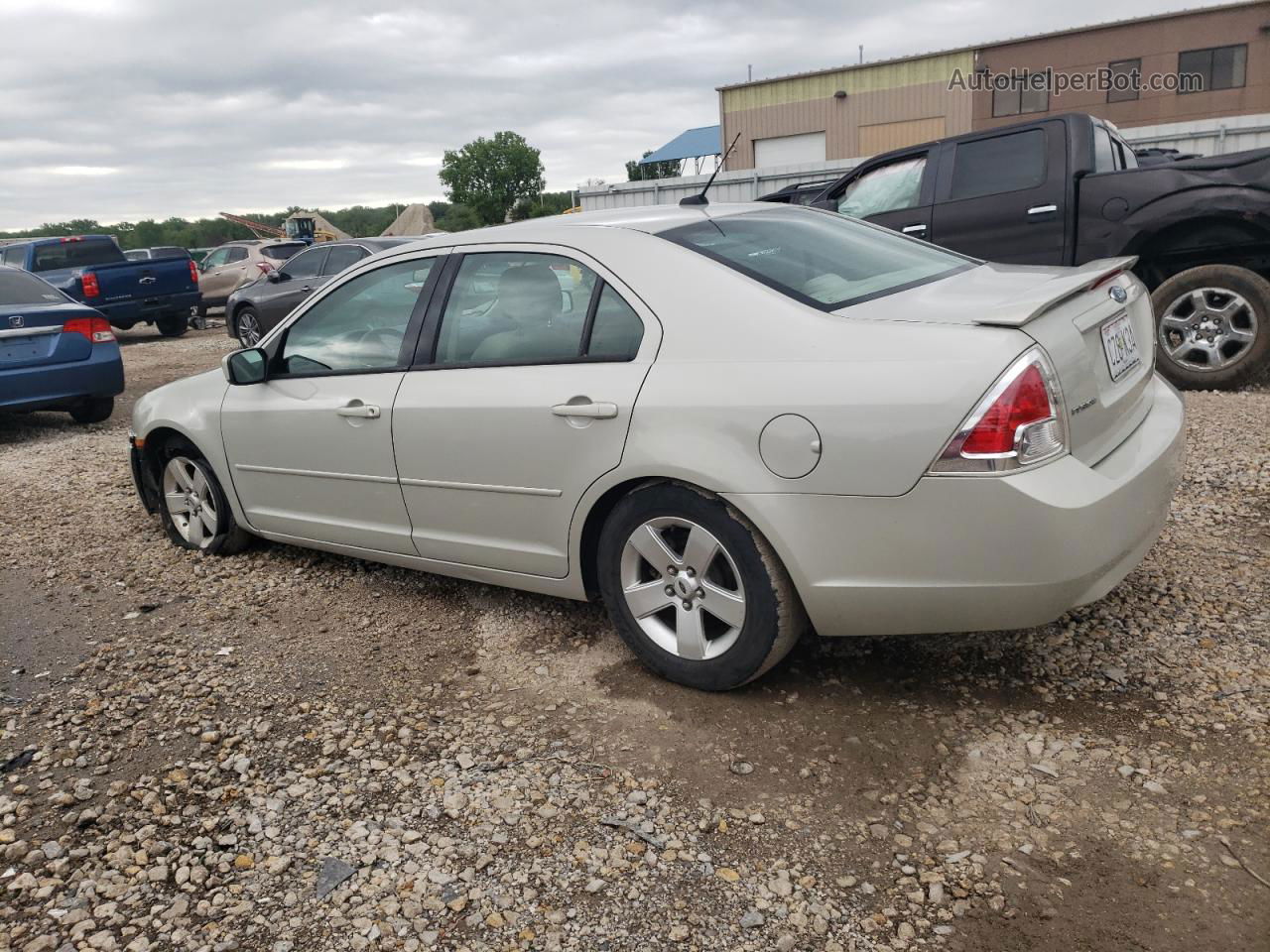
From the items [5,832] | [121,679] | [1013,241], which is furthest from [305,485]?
[1013,241]

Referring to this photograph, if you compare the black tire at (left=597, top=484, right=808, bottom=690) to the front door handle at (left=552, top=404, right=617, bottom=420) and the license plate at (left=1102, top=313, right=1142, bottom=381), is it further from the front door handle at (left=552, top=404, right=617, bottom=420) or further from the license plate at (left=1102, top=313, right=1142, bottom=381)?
the license plate at (left=1102, top=313, right=1142, bottom=381)

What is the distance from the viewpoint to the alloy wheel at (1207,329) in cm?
661

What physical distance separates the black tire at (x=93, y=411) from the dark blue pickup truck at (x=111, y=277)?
7270mm

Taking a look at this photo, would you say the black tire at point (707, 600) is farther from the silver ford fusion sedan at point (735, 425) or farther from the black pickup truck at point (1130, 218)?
the black pickup truck at point (1130, 218)

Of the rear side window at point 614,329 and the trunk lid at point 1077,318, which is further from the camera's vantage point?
the rear side window at point 614,329

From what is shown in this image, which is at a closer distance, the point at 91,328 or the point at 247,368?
the point at 247,368

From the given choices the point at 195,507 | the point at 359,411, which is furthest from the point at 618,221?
the point at 195,507

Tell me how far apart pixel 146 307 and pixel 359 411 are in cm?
1456

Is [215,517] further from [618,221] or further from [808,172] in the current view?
[808,172]

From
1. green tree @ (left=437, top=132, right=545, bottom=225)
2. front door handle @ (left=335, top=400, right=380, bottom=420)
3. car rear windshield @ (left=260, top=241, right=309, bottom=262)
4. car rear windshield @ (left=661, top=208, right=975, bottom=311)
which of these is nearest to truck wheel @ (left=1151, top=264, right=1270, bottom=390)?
car rear windshield @ (left=661, top=208, right=975, bottom=311)

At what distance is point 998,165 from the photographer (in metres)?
7.41

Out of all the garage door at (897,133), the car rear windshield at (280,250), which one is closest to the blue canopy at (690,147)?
the garage door at (897,133)

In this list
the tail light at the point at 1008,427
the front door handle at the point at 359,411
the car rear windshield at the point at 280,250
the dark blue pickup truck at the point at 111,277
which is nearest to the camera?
the tail light at the point at 1008,427

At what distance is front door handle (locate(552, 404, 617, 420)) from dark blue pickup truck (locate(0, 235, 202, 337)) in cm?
1508
